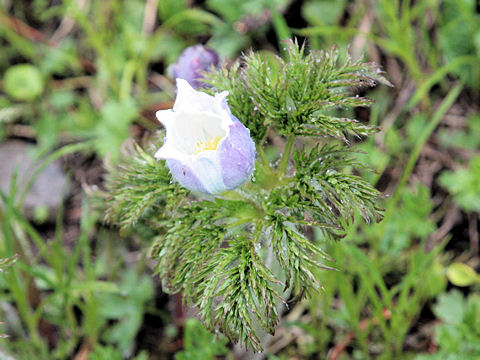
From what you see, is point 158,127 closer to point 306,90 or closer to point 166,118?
point 166,118

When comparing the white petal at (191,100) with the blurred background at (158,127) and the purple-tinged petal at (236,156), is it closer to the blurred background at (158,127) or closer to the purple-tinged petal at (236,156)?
the purple-tinged petal at (236,156)

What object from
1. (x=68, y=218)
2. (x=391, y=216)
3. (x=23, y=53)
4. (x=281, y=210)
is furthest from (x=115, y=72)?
(x=281, y=210)

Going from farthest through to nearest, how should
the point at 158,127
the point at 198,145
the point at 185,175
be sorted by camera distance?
1. the point at 158,127
2. the point at 198,145
3. the point at 185,175

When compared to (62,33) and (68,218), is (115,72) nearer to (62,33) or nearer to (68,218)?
(62,33)

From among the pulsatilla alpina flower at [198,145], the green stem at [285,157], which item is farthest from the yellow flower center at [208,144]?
the green stem at [285,157]

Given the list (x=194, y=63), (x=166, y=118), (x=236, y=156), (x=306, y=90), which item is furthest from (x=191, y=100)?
(x=194, y=63)

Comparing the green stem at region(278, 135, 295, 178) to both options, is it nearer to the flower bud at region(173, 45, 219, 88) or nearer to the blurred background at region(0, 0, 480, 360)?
the blurred background at region(0, 0, 480, 360)

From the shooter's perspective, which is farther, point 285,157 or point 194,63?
point 194,63
